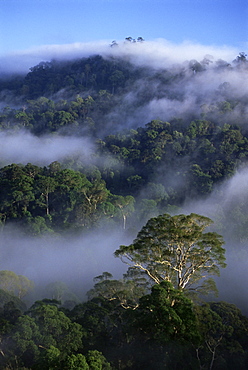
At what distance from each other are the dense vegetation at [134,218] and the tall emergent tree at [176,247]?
5 centimetres

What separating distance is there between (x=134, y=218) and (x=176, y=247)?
2295cm

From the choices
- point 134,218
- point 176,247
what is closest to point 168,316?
point 176,247

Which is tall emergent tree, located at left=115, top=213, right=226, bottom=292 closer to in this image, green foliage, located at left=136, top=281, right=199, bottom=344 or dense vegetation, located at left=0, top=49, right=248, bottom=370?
dense vegetation, located at left=0, top=49, right=248, bottom=370

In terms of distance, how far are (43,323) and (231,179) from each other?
38.0 metres

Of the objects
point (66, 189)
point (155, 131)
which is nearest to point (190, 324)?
point (66, 189)

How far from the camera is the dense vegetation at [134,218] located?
52.9ft

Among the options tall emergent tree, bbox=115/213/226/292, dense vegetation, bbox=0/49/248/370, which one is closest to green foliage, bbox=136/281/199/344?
dense vegetation, bbox=0/49/248/370

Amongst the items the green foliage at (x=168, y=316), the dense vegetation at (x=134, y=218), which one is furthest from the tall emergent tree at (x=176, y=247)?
the green foliage at (x=168, y=316)

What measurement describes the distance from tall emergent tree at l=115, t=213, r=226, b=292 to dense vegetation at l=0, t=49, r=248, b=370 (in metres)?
0.05

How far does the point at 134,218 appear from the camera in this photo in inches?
1576

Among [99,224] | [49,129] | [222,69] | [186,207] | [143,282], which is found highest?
[222,69]

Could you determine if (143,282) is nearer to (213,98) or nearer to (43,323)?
(43,323)

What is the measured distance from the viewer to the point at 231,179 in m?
49.5

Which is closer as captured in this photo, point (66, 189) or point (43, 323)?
point (43, 323)
